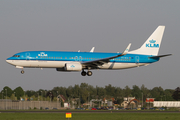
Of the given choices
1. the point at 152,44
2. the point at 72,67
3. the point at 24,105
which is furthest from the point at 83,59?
the point at 24,105

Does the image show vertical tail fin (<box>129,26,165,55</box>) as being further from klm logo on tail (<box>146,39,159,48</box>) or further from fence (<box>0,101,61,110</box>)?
fence (<box>0,101,61,110</box>)

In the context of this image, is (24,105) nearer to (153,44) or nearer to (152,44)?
(152,44)

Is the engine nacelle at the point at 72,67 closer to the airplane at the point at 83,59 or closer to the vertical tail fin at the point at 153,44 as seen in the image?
the airplane at the point at 83,59

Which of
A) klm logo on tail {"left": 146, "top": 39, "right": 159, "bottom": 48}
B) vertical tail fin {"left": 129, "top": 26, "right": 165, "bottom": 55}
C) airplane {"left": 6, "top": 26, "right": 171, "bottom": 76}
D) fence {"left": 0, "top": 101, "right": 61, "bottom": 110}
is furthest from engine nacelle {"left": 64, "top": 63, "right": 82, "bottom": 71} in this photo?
fence {"left": 0, "top": 101, "right": 61, "bottom": 110}

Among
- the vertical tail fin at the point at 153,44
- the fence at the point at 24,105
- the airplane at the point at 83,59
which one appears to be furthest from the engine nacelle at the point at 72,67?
the fence at the point at 24,105

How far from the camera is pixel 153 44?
70.4 metres

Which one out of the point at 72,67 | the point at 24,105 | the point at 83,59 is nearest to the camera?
the point at 72,67

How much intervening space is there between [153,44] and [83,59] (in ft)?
57.6

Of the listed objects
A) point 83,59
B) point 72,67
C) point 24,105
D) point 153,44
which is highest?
point 153,44

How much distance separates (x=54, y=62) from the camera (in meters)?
60.6

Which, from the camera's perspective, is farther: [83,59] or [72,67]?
[83,59]

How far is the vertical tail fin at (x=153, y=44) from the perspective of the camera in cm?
6875

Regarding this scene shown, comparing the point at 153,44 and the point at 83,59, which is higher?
the point at 153,44

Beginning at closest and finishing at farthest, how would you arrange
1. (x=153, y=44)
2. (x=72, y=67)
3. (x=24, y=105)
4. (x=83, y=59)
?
(x=72, y=67), (x=83, y=59), (x=153, y=44), (x=24, y=105)
